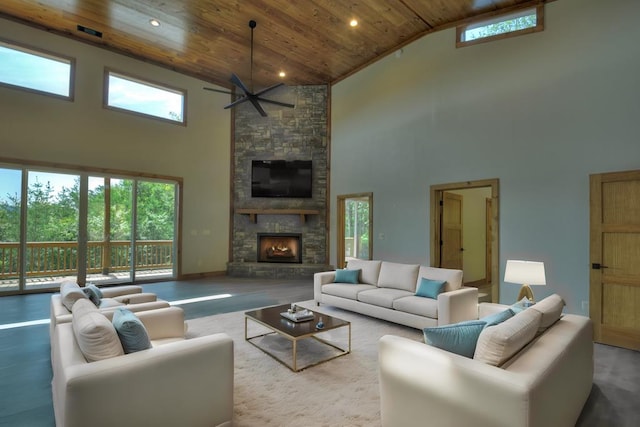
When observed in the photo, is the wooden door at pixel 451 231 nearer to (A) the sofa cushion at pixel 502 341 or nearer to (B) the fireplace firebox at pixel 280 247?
(B) the fireplace firebox at pixel 280 247

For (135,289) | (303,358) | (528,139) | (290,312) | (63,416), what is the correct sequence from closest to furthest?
1. (63,416)
2. (303,358)
3. (290,312)
4. (135,289)
5. (528,139)

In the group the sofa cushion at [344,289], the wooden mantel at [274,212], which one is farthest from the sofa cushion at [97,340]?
the wooden mantel at [274,212]

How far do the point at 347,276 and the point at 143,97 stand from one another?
19.6 ft

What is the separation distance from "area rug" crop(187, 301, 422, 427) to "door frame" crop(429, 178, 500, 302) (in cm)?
196

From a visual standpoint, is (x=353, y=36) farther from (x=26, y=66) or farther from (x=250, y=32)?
(x=26, y=66)

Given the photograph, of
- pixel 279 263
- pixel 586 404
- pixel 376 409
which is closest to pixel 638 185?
pixel 586 404

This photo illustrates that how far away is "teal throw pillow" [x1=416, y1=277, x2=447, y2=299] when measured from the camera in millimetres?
4203

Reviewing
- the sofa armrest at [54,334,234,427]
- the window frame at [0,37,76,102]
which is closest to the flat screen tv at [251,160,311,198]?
the window frame at [0,37,76,102]

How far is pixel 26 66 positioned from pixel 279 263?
627cm

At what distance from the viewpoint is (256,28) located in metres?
5.93

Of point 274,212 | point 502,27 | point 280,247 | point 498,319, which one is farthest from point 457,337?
point 280,247

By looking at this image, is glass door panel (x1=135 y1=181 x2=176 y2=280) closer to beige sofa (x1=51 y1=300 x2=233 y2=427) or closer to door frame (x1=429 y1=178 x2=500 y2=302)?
beige sofa (x1=51 y1=300 x2=233 y2=427)

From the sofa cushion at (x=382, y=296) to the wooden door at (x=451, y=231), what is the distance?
1.87 m

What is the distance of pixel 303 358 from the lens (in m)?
3.26
